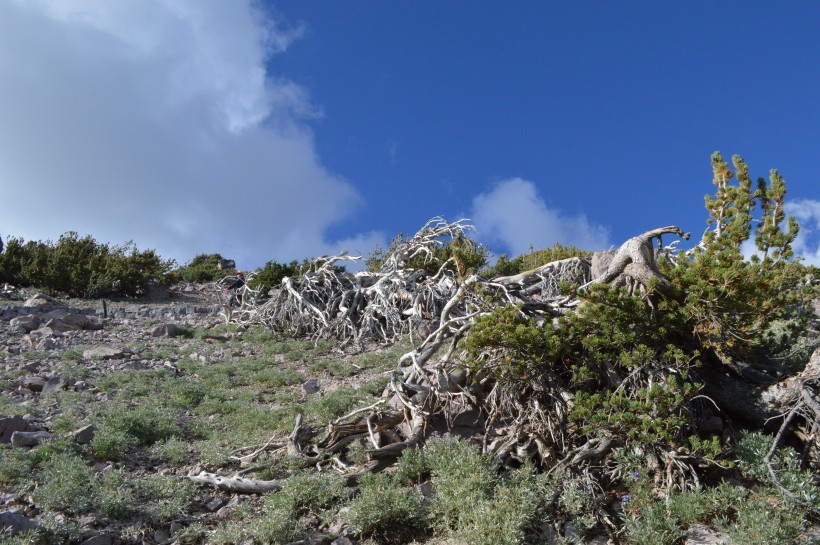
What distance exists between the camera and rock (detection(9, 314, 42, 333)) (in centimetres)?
1515

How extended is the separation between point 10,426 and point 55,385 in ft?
9.04

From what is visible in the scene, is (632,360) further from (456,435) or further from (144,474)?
(144,474)

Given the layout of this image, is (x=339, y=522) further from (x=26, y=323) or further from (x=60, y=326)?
(x=26, y=323)

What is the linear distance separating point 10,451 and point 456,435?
5.25m

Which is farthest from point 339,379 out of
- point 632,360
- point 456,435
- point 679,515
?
point 679,515

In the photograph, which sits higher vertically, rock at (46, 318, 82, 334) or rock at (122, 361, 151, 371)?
rock at (46, 318, 82, 334)

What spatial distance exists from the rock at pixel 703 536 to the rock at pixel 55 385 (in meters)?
9.83

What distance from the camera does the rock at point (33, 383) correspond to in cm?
1015

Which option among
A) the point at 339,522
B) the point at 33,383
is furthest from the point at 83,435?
the point at 339,522

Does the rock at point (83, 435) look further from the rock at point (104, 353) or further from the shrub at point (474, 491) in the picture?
the rock at point (104, 353)

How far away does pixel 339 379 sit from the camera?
11055 millimetres

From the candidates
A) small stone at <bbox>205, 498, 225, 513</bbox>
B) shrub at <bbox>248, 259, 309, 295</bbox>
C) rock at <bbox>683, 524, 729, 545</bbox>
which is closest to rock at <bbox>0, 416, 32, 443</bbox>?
small stone at <bbox>205, 498, 225, 513</bbox>

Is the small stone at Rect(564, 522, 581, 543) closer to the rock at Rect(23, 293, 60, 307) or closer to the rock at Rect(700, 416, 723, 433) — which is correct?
the rock at Rect(700, 416, 723, 433)

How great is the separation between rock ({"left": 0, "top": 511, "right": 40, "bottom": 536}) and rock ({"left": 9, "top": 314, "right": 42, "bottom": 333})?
11735mm
